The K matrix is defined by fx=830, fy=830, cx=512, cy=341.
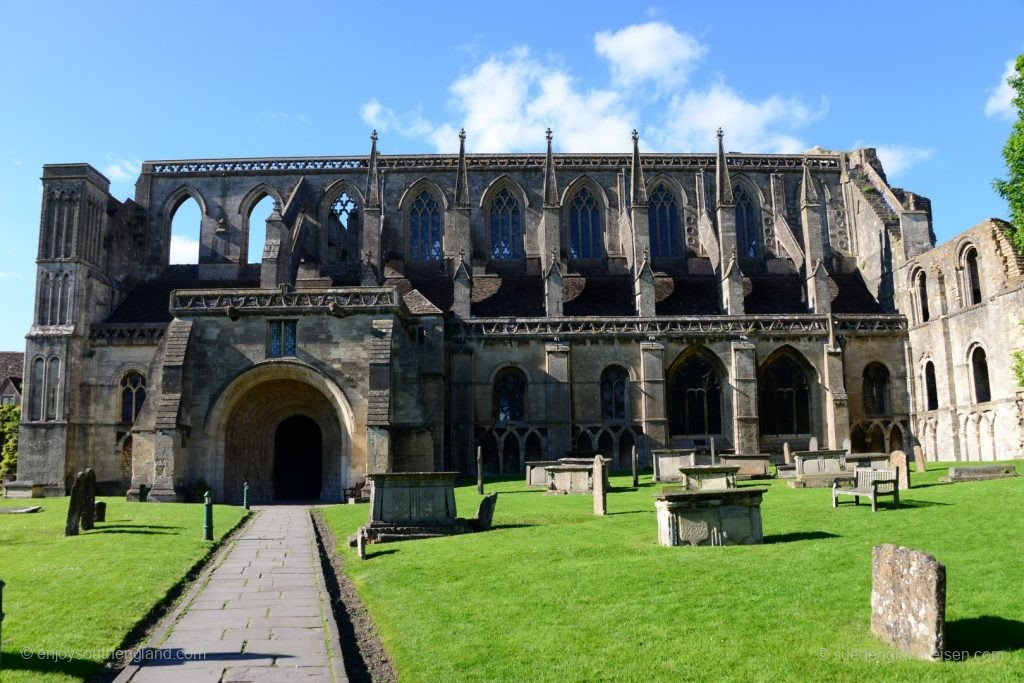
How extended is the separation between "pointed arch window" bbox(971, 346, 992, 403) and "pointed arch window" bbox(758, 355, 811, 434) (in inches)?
257

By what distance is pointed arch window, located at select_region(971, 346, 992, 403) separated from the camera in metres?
30.5

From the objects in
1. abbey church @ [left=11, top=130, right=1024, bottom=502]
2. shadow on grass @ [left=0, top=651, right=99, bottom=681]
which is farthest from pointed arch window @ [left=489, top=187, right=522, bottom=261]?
shadow on grass @ [left=0, top=651, right=99, bottom=681]

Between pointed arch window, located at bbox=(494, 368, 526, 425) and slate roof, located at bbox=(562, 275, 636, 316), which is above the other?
slate roof, located at bbox=(562, 275, 636, 316)

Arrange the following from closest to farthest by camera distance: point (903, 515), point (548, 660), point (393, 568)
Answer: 1. point (548, 660)
2. point (393, 568)
3. point (903, 515)

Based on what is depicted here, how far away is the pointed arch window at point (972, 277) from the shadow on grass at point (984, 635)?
27.1 meters

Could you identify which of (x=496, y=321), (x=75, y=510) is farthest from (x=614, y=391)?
(x=75, y=510)

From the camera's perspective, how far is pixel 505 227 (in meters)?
42.1

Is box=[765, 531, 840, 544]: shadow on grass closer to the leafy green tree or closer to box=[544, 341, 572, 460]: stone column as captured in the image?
box=[544, 341, 572, 460]: stone column

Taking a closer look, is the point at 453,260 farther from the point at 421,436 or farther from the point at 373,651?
the point at 373,651

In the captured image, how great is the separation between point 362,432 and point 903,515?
57.8ft

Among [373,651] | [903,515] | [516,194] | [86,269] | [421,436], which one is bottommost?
[373,651]

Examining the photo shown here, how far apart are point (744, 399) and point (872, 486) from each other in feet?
63.1

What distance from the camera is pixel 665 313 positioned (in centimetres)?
3694

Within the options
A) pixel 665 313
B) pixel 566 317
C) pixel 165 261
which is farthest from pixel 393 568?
pixel 165 261
